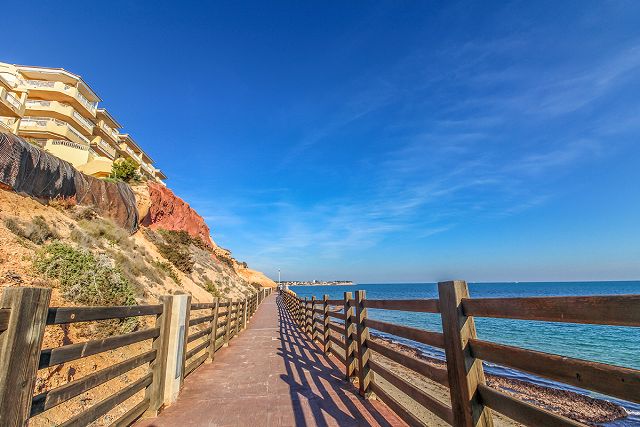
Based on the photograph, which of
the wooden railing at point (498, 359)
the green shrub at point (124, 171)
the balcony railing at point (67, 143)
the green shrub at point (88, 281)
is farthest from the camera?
the balcony railing at point (67, 143)

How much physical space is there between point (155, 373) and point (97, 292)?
4.51 m

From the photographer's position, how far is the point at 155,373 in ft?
13.7

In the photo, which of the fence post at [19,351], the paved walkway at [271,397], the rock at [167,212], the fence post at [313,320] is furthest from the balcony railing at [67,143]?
the fence post at [19,351]

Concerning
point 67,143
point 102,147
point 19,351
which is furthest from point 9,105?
point 19,351

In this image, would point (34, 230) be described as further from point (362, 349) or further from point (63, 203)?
point (362, 349)

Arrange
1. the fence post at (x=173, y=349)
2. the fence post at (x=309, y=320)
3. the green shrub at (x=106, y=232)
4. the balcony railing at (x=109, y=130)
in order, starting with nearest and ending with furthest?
the fence post at (x=173, y=349), the fence post at (x=309, y=320), the green shrub at (x=106, y=232), the balcony railing at (x=109, y=130)

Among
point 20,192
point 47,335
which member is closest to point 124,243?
point 20,192

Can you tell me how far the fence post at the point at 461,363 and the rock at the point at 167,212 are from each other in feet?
87.3

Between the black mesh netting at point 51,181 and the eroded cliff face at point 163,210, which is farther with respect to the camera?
the eroded cliff face at point 163,210

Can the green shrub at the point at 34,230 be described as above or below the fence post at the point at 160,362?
above

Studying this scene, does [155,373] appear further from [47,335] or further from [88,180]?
[88,180]

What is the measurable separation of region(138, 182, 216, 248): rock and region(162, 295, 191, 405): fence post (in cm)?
2331

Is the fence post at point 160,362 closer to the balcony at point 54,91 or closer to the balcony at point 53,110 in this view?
the balcony at point 53,110

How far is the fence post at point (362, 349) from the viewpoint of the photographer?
473 centimetres
